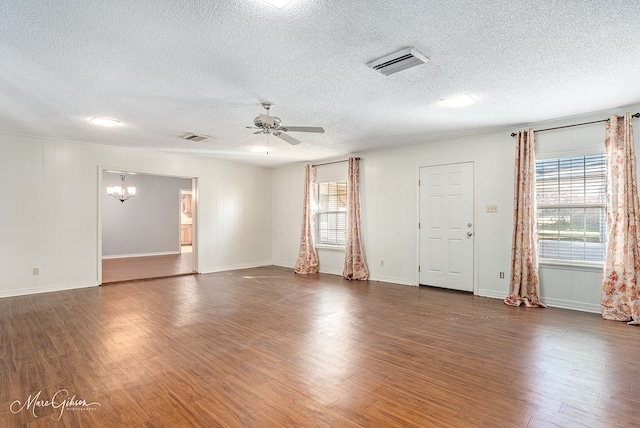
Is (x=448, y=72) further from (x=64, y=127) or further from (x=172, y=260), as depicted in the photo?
(x=172, y=260)

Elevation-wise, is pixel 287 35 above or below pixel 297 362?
above

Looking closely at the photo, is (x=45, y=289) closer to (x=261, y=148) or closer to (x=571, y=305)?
(x=261, y=148)

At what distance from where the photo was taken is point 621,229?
4020 mm

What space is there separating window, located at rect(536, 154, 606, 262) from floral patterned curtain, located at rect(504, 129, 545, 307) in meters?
0.20

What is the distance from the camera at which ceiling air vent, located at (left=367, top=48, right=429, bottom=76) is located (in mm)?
A: 2705

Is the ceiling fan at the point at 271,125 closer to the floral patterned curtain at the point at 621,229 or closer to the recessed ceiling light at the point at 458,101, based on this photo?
the recessed ceiling light at the point at 458,101

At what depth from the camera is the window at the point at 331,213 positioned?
7387mm

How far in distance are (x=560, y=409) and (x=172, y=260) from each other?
9394 millimetres

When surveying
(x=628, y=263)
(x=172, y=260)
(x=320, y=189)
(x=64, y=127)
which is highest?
(x=64, y=127)

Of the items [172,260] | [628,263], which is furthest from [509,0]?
[172,260]

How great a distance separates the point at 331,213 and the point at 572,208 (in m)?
4.39

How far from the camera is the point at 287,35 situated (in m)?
2.46
